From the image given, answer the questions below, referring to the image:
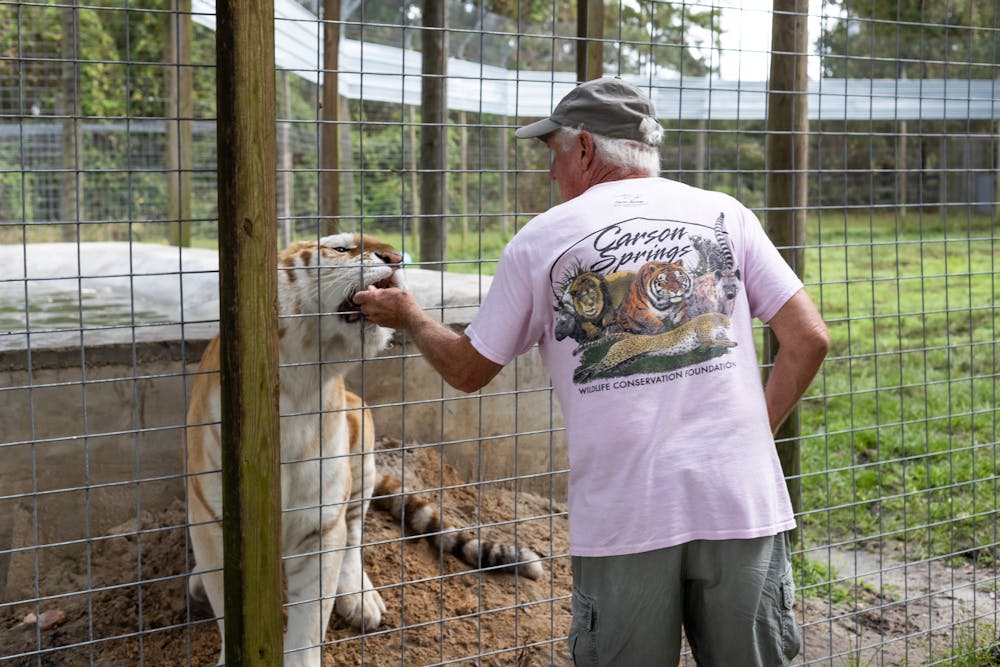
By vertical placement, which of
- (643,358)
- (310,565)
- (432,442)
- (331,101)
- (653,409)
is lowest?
(310,565)

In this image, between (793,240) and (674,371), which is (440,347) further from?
(793,240)

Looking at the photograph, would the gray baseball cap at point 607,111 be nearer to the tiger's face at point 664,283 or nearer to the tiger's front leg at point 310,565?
the tiger's face at point 664,283

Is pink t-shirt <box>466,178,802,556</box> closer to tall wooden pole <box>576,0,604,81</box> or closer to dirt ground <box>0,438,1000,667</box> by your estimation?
dirt ground <box>0,438,1000,667</box>

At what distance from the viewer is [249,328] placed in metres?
2.63

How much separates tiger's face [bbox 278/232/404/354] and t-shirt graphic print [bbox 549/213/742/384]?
799mm

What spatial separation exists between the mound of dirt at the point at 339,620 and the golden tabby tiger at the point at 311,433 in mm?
186

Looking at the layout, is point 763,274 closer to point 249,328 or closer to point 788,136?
point 249,328

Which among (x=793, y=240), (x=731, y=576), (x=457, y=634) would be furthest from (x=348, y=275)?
(x=793, y=240)

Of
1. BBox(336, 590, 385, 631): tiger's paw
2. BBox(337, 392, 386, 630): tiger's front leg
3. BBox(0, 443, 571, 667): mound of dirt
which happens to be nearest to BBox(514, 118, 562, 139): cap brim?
BBox(0, 443, 571, 667): mound of dirt

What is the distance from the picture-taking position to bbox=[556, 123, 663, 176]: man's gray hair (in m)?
2.67

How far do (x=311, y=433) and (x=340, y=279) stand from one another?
752 mm

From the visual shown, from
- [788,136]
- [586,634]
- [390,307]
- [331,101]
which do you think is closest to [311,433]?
[390,307]

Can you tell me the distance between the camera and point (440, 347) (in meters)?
2.68

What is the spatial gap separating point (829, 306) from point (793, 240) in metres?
7.82
